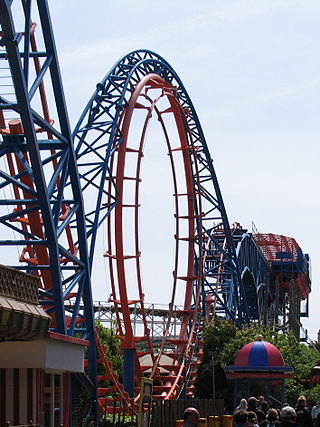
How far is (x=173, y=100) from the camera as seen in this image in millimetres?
49375

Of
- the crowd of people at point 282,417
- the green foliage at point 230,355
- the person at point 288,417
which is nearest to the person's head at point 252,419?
the crowd of people at point 282,417

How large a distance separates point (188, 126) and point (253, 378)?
20.7m

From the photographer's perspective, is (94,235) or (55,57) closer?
(55,57)

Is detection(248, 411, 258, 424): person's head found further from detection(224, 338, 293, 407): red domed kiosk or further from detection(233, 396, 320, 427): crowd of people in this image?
detection(224, 338, 293, 407): red domed kiosk

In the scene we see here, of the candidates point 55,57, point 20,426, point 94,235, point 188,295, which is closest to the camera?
point 20,426

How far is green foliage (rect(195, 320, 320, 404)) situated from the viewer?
1737 inches

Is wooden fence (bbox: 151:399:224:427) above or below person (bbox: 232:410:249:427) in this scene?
below

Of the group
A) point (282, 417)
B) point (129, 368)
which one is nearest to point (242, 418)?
point (282, 417)

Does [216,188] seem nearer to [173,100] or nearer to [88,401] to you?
[173,100]

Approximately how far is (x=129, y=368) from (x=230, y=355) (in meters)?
5.85

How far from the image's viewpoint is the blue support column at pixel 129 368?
42188 millimetres

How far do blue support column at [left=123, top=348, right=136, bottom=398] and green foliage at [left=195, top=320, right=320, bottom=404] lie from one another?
3.11 m

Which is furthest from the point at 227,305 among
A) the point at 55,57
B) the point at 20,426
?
the point at 20,426

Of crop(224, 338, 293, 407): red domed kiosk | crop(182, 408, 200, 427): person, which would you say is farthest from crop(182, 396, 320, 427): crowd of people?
crop(224, 338, 293, 407): red domed kiosk
